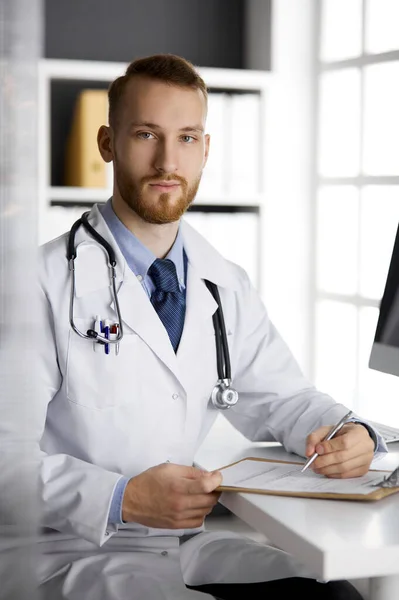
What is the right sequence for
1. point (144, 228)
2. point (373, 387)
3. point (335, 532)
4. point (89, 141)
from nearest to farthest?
point (335, 532) < point (144, 228) < point (89, 141) < point (373, 387)

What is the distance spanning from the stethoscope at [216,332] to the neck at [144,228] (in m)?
0.07

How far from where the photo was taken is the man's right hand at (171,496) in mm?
1228

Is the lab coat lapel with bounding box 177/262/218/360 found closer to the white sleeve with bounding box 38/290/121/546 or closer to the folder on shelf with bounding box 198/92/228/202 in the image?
the white sleeve with bounding box 38/290/121/546

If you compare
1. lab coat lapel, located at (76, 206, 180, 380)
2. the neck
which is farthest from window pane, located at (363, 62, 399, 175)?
lab coat lapel, located at (76, 206, 180, 380)

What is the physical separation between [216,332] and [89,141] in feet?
4.14

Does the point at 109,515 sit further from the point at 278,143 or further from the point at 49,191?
the point at 278,143

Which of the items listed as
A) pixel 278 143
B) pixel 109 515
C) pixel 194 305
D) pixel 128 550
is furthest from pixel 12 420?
pixel 278 143

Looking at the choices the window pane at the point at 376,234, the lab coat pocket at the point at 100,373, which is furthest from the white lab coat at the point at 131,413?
the window pane at the point at 376,234

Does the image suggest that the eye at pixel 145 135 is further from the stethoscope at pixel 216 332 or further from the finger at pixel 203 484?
the finger at pixel 203 484

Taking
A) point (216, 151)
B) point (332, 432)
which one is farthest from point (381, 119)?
point (332, 432)

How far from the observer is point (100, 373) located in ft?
4.91

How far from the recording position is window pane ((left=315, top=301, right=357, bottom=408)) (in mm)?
2951

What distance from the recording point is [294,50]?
3016mm

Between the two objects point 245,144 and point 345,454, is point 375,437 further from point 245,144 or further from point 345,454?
point 245,144
